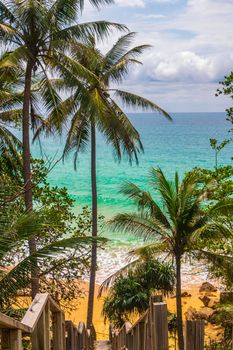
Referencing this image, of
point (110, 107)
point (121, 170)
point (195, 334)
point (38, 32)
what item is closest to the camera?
point (195, 334)

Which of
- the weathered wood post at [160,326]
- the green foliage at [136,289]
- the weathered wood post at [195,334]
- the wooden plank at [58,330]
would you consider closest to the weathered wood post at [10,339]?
the weathered wood post at [160,326]

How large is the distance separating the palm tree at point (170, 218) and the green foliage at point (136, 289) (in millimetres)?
2198

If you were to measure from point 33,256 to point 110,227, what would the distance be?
7.79 m

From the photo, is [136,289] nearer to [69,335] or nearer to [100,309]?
[100,309]

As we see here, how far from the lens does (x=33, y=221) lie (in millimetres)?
5523

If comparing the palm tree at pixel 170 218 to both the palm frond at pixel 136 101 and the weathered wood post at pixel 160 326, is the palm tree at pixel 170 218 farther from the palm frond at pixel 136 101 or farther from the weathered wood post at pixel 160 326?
the weathered wood post at pixel 160 326

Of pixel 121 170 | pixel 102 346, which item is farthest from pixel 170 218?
pixel 121 170

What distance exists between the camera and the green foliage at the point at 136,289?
15.1 meters

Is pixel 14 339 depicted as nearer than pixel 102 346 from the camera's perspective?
Yes

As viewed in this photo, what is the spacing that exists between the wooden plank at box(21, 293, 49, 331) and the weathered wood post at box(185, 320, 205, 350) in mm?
1704

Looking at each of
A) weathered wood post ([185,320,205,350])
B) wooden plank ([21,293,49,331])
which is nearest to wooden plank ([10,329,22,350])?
wooden plank ([21,293,49,331])

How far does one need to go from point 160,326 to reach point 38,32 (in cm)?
900

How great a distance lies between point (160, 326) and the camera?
16.3ft

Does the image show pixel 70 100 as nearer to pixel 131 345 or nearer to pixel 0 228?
pixel 131 345
